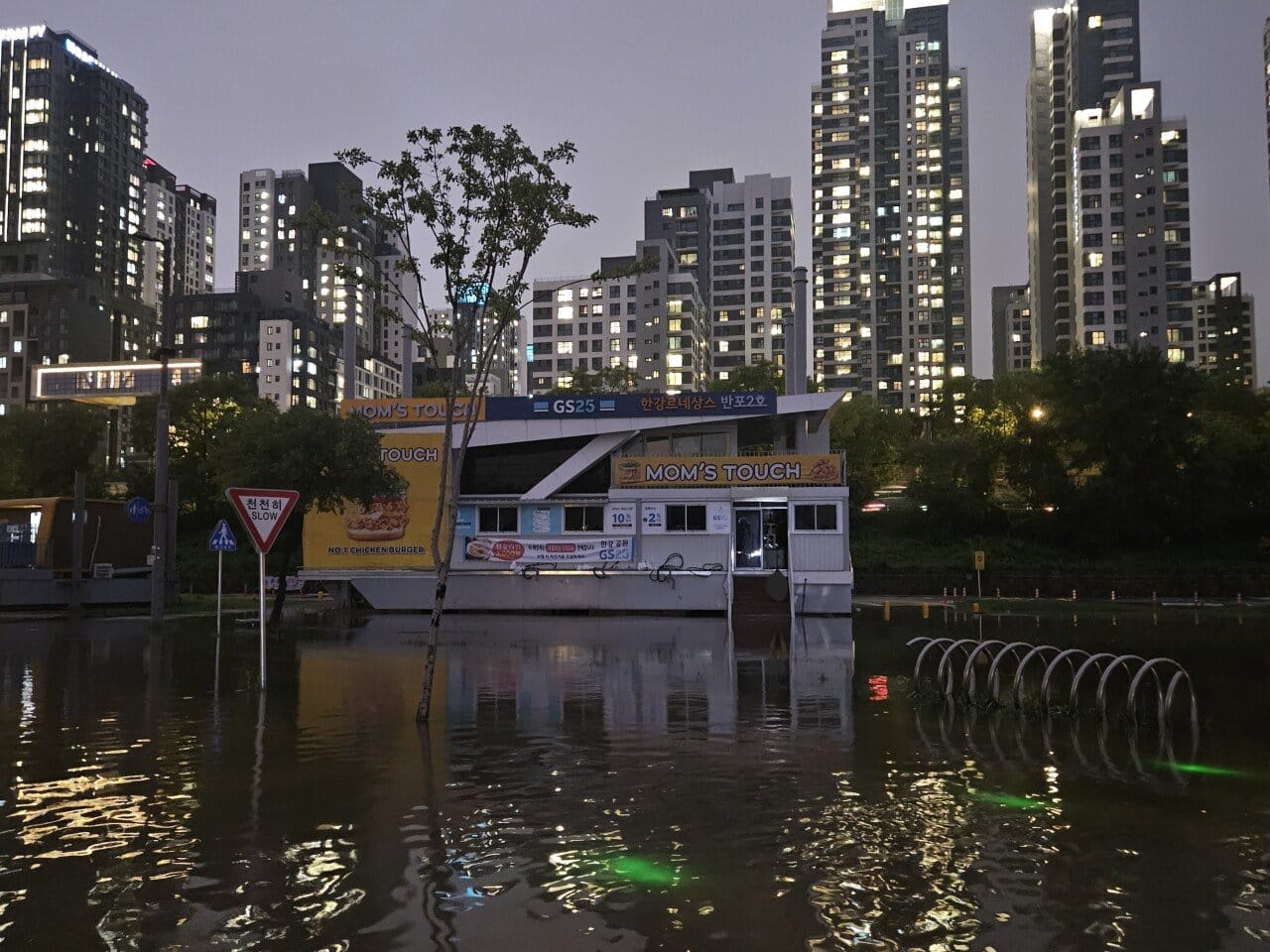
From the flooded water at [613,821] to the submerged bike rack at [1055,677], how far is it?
22.6 inches

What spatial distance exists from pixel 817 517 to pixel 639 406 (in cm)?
870

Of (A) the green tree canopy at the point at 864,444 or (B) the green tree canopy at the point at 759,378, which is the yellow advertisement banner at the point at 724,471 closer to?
(A) the green tree canopy at the point at 864,444

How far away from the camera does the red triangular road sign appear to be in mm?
14852

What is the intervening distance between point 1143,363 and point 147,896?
66.5 meters

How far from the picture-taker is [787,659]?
72.6 ft

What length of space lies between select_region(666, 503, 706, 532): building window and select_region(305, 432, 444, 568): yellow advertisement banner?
9.78m

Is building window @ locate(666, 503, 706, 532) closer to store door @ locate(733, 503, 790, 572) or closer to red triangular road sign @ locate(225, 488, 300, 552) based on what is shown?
store door @ locate(733, 503, 790, 572)

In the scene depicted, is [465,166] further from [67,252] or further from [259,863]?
[67,252]

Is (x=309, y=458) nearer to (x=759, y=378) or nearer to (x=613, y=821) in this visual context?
(x=613, y=821)

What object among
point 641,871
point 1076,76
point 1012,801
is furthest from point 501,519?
point 1076,76

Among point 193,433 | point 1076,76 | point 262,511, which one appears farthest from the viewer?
point 1076,76

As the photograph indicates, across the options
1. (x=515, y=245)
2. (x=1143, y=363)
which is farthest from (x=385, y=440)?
(x=1143, y=363)

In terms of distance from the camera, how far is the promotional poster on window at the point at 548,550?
38500 mm

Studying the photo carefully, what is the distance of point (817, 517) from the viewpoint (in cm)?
3722
